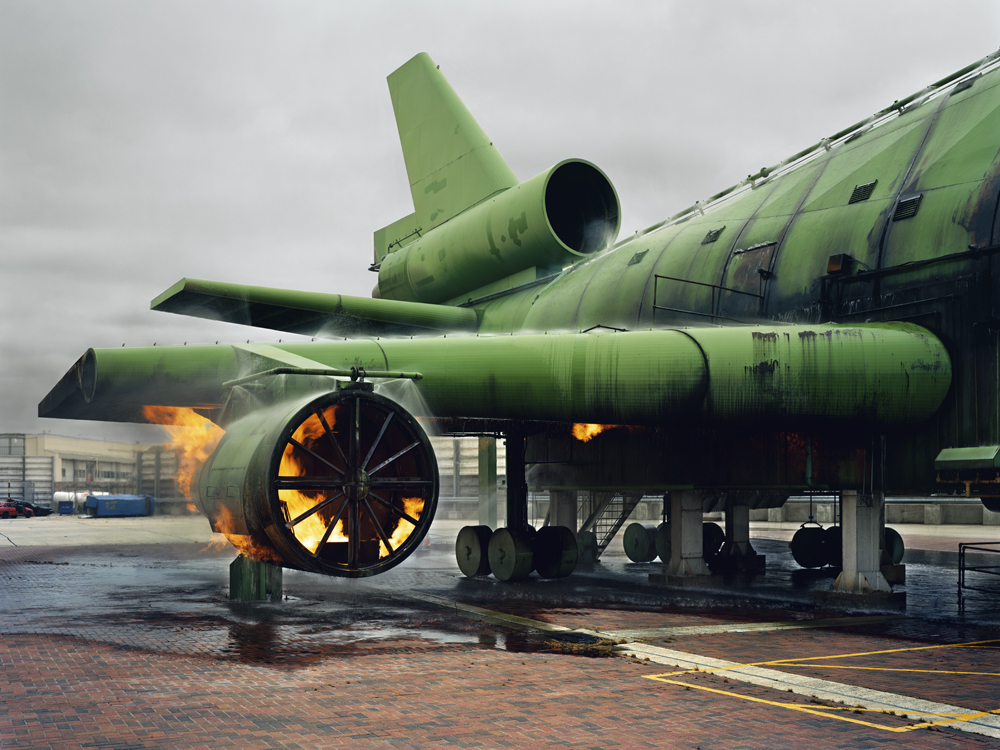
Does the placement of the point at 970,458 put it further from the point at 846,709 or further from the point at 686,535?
the point at 686,535

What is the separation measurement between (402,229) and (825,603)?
20074 mm

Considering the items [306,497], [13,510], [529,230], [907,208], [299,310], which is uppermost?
[529,230]

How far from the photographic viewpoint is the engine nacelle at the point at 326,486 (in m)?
12.0

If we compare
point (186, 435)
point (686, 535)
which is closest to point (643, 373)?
point (686, 535)

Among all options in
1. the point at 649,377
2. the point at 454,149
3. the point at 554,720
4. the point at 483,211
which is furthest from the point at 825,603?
the point at 454,149

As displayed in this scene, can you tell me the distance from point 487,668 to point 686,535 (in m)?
12.0

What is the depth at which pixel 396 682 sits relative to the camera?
1117cm

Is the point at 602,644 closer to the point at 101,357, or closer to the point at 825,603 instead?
the point at 825,603

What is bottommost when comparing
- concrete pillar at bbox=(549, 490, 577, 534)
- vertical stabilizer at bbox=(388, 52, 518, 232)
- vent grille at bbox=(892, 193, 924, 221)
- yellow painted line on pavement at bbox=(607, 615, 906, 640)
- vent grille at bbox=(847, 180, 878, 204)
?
yellow painted line on pavement at bbox=(607, 615, 906, 640)

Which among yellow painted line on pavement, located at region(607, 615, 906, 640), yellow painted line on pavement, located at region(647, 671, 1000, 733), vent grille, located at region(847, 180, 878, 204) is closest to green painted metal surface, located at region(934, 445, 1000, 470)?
yellow painted line on pavement, located at region(607, 615, 906, 640)

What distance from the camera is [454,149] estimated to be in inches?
1194

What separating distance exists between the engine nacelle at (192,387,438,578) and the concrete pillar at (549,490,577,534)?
52.0 ft

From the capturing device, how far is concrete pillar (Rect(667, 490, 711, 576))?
74.4ft

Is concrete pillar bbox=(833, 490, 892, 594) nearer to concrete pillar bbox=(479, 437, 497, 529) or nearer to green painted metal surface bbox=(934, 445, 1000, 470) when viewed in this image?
green painted metal surface bbox=(934, 445, 1000, 470)
